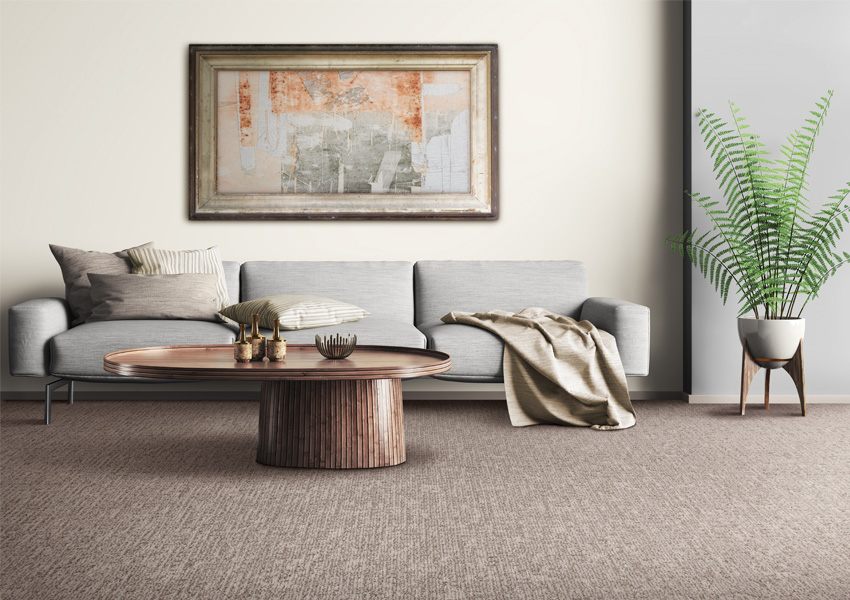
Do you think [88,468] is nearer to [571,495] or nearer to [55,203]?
[571,495]

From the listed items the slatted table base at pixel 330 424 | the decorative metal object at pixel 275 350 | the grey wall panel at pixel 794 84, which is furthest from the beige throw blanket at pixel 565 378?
the decorative metal object at pixel 275 350

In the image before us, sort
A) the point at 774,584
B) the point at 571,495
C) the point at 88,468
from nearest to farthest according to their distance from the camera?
the point at 774,584 < the point at 571,495 < the point at 88,468

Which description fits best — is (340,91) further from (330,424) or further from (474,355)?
(330,424)

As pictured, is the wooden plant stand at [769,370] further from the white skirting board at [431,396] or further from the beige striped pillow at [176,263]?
the beige striped pillow at [176,263]

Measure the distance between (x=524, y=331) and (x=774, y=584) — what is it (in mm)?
2065

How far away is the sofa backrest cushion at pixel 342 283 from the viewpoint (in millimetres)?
4191

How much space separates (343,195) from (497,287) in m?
1.10

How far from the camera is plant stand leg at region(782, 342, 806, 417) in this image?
152 inches

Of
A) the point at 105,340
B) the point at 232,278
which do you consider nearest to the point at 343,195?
the point at 232,278

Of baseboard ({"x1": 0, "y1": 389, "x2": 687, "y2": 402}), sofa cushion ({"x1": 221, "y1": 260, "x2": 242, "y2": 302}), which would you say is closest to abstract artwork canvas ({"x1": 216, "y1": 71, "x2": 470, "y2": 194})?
sofa cushion ({"x1": 221, "y1": 260, "x2": 242, "y2": 302})

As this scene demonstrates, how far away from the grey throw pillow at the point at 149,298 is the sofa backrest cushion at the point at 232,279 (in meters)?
0.28

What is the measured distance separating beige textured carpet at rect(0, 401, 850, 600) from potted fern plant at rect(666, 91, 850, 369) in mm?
709

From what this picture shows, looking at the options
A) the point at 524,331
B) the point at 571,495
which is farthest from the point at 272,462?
the point at 524,331

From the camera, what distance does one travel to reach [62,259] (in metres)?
4.09
